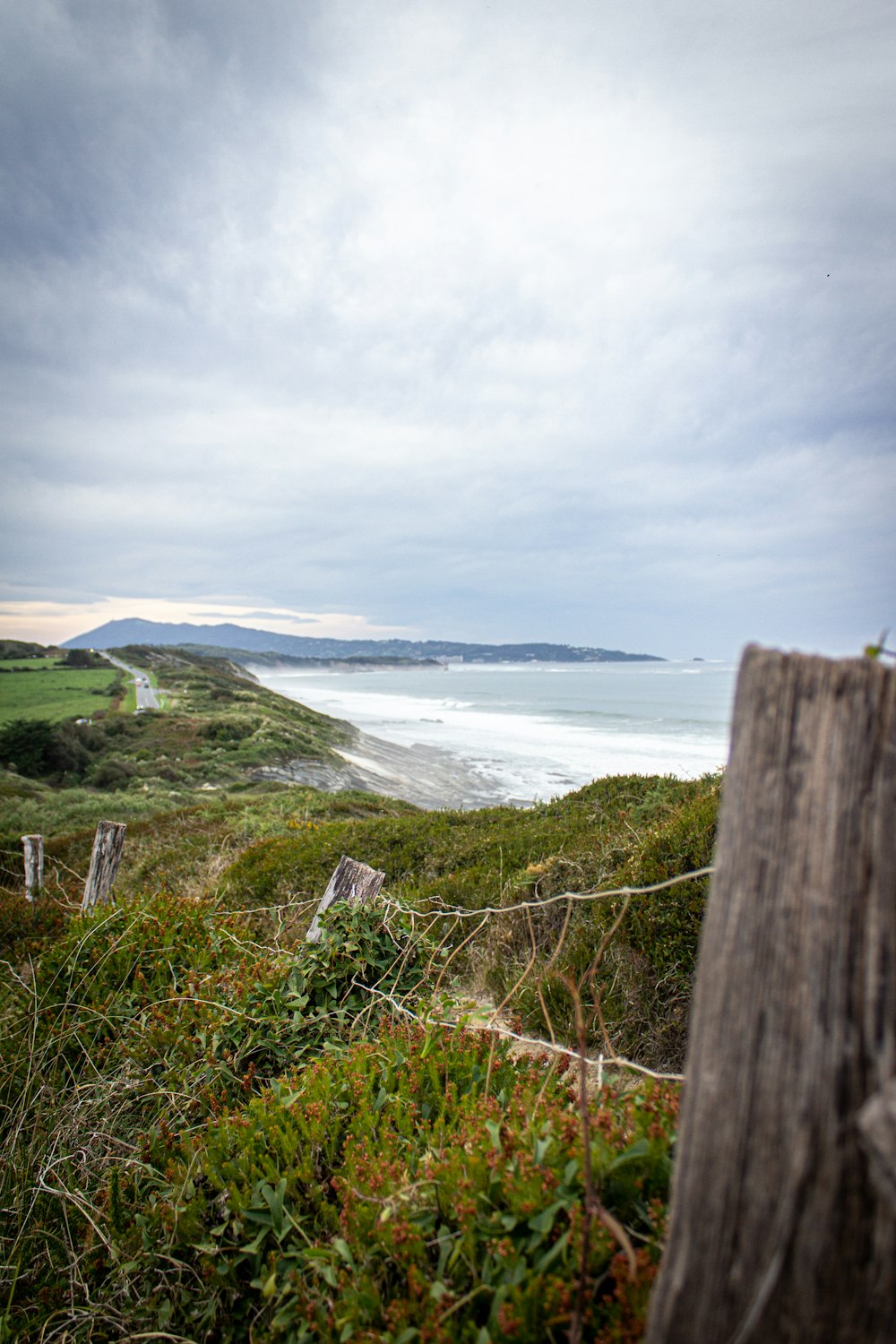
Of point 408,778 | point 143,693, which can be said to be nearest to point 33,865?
point 408,778

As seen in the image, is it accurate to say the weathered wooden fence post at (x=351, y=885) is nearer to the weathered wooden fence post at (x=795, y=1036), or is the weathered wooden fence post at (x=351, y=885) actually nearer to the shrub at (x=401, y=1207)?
the shrub at (x=401, y=1207)

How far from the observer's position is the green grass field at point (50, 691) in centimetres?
2898

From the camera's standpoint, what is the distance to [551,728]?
Answer: 1674 inches

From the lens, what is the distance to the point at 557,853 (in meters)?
7.04

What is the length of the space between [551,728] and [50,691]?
1167 inches

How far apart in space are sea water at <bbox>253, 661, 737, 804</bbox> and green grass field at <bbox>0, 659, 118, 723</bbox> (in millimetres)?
16267

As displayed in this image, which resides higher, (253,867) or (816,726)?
(816,726)

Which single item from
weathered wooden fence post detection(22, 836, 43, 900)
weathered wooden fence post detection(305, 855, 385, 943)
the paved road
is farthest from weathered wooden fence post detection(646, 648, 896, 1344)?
the paved road

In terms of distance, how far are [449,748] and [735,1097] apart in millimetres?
34450

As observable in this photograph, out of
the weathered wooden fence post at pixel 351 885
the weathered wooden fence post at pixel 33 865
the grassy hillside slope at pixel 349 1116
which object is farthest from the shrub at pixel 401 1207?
the weathered wooden fence post at pixel 33 865

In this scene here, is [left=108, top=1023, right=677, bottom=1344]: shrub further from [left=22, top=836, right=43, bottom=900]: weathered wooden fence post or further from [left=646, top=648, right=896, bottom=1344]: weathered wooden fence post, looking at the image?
[left=22, top=836, right=43, bottom=900]: weathered wooden fence post

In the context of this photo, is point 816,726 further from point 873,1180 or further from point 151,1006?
point 151,1006

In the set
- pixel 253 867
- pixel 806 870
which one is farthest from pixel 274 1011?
pixel 253 867

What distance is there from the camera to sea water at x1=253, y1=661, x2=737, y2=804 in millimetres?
27444
